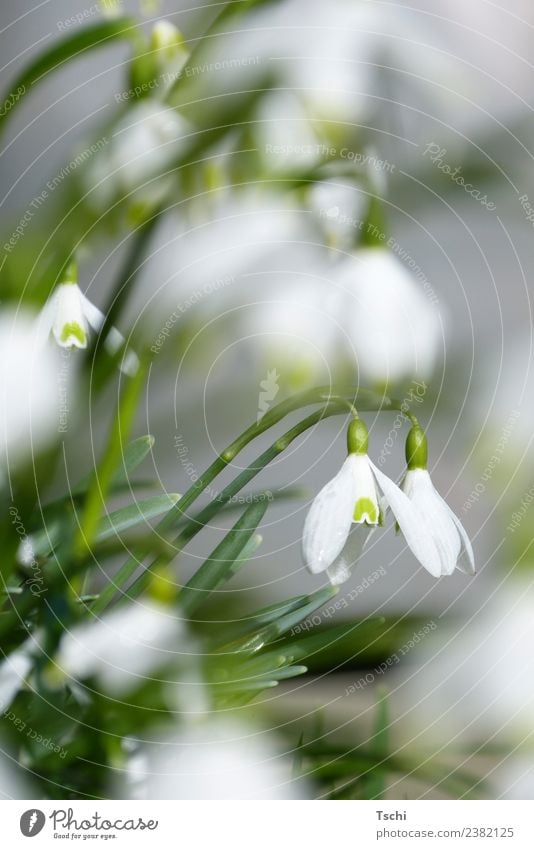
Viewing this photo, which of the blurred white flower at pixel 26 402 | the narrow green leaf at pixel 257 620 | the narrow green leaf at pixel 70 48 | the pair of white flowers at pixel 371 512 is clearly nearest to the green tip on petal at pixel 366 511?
the pair of white flowers at pixel 371 512

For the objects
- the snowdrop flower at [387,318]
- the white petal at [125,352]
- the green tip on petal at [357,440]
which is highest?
the snowdrop flower at [387,318]

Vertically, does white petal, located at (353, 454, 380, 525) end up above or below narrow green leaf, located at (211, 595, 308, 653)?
above

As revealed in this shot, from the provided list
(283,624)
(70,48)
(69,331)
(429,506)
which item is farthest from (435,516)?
(70,48)

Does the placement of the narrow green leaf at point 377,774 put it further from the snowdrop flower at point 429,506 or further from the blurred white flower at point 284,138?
the blurred white flower at point 284,138

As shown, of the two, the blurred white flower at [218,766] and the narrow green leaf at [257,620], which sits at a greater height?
the narrow green leaf at [257,620]

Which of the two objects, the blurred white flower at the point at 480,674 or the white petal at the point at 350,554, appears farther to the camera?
the blurred white flower at the point at 480,674

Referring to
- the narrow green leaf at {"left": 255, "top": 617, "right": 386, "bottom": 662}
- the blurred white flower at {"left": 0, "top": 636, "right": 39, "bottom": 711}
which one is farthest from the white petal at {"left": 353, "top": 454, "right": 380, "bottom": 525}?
the blurred white flower at {"left": 0, "top": 636, "right": 39, "bottom": 711}

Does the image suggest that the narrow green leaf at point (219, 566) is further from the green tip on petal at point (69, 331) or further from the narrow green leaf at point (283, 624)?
the green tip on petal at point (69, 331)

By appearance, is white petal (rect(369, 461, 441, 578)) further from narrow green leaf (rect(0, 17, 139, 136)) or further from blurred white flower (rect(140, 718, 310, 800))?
narrow green leaf (rect(0, 17, 139, 136))
